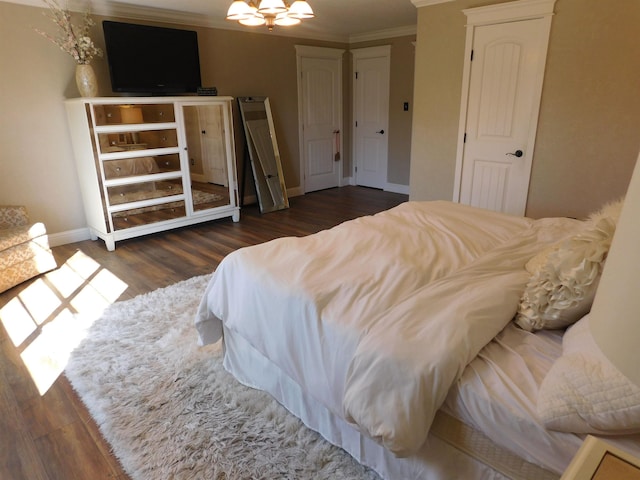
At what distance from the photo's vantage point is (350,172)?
280 inches

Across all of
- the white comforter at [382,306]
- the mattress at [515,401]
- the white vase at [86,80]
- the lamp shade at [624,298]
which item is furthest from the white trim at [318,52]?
the lamp shade at [624,298]

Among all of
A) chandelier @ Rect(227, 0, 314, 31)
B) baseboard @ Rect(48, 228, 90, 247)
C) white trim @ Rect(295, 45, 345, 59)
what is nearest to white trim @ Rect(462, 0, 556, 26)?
chandelier @ Rect(227, 0, 314, 31)

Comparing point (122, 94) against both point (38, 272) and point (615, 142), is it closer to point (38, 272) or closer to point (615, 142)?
point (38, 272)

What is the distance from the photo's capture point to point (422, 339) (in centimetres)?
127

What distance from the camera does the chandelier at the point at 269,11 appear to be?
2.40 meters

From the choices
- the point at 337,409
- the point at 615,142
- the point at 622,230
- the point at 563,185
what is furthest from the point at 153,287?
the point at 615,142

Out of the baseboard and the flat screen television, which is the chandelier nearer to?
the flat screen television

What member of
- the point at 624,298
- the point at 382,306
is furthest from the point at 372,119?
the point at 624,298

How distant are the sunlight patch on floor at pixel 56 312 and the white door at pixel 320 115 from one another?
366 cm

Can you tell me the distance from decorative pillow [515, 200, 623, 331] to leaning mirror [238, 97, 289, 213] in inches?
170

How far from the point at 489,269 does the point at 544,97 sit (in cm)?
265

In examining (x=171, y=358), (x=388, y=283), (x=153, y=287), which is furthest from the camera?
(x=153, y=287)

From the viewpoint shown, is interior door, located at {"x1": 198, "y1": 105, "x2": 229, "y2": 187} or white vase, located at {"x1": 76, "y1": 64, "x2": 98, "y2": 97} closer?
white vase, located at {"x1": 76, "y1": 64, "x2": 98, "y2": 97}

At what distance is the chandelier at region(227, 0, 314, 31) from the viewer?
2.40 m
